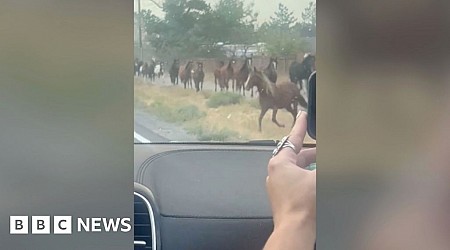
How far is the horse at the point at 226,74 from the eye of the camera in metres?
2.29

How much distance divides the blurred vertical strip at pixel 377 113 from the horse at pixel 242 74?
21 centimetres

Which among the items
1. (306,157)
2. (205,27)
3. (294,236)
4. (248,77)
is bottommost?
(294,236)

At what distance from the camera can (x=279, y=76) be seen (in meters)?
2.31

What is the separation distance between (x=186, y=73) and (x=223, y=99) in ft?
0.43

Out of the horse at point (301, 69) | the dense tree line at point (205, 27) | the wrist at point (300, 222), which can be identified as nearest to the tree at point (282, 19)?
the dense tree line at point (205, 27)

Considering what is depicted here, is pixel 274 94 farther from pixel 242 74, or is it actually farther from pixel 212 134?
pixel 212 134

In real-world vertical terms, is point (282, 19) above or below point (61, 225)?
above

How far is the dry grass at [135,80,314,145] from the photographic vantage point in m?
2.30

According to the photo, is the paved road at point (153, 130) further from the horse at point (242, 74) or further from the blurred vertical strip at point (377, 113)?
the blurred vertical strip at point (377, 113)

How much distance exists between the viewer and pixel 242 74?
2.30 metres

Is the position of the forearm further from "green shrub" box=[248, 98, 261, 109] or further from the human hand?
"green shrub" box=[248, 98, 261, 109]

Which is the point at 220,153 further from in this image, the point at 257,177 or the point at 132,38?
the point at 132,38

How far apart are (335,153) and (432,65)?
389 millimetres

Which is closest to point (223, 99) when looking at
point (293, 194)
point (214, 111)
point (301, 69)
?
point (214, 111)
